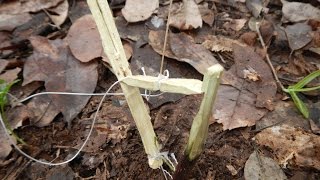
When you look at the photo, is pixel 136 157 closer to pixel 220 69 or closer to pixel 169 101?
pixel 169 101

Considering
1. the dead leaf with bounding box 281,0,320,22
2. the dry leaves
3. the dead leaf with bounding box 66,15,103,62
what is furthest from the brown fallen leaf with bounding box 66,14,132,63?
the dead leaf with bounding box 281,0,320,22

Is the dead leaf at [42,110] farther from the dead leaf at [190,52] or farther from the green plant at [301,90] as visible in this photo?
the green plant at [301,90]

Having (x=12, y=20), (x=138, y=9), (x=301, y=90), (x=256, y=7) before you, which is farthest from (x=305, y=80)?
(x=12, y=20)

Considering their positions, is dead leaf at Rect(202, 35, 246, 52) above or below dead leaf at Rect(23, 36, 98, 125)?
above

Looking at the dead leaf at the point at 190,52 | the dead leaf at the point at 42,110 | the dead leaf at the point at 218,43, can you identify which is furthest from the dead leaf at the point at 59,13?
the dead leaf at the point at 218,43

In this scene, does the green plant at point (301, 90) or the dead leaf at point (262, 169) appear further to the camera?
the green plant at point (301, 90)

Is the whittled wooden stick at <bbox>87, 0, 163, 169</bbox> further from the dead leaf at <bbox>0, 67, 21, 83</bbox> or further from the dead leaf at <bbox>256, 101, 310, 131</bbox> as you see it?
the dead leaf at <bbox>0, 67, 21, 83</bbox>

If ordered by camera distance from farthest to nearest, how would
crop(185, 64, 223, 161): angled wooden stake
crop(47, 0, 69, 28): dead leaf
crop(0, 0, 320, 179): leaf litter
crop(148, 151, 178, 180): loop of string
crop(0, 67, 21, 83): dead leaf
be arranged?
crop(47, 0, 69, 28): dead leaf < crop(0, 67, 21, 83): dead leaf < crop(0, 0, 320, 179): leaf litter < crop(148, 151, 178, 180): loop of string < crop(185, 64, 223, 161): angled wooden stake
